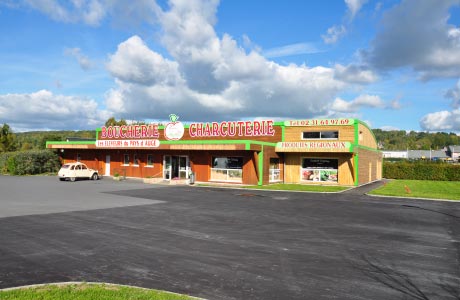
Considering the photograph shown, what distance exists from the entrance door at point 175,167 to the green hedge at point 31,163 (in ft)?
55.1

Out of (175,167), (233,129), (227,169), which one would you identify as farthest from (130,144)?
(227,169)

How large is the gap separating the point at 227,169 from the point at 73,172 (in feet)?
45.8

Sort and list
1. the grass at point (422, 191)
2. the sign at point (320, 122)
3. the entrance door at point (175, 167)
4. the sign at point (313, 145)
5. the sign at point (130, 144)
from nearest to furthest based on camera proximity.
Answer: the grass at point (422, 191) < the sign at point (313, 145) < the sign at point (320, 122) < the entrance door at point (175, 167) < the sign at point (130, 144)

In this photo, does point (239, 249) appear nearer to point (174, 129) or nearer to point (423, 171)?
point (174, 129)

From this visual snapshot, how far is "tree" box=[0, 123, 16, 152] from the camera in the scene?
210 ft

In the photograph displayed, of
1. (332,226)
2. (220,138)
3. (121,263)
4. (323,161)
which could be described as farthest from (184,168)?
(121,263)

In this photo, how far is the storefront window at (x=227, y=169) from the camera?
31.1m

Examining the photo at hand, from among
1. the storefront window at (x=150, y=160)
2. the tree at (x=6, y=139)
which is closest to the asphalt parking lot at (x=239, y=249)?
the storefront window at (x=150, y=160)

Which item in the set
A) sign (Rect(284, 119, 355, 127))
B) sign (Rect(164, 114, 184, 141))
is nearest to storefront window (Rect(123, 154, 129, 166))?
sign (Rect(164, 114, 184, 141))

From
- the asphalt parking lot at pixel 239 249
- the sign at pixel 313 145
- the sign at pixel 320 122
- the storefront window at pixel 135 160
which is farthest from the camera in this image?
the storefront window at pixel 135 160

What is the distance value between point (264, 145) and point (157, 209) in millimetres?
15047

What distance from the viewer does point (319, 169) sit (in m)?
32.3

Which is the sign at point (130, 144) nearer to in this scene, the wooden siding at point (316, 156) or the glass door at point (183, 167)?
the glass door at point (183, 167)

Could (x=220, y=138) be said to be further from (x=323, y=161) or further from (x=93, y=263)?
(x=93, y=263)
